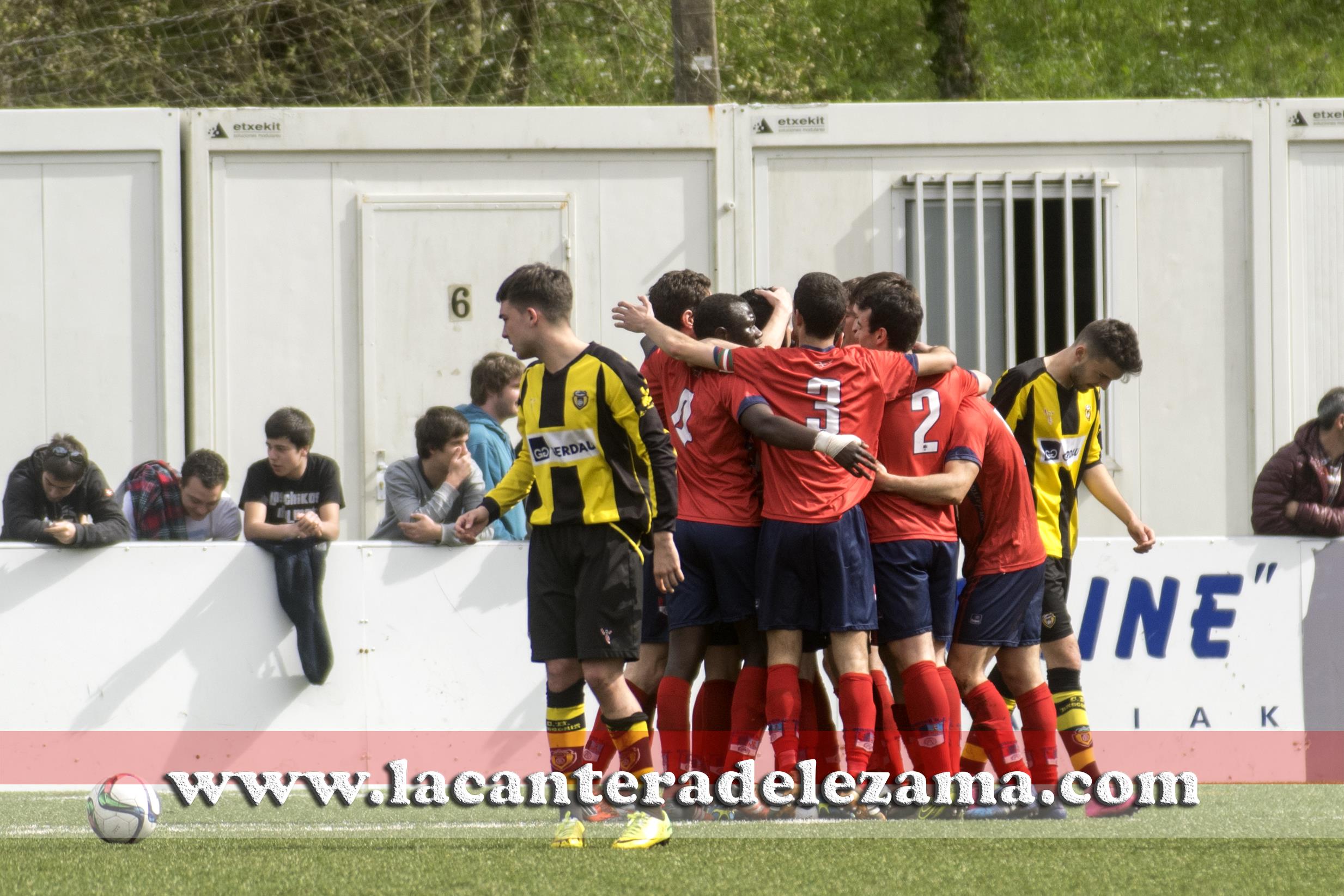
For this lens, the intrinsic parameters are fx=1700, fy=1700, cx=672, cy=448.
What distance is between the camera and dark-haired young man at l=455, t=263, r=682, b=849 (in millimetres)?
5516

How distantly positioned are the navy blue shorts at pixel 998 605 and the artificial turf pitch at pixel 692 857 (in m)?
0.69

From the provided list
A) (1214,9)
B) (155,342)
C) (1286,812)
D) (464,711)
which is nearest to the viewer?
(1286,812)

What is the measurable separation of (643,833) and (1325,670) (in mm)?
3732

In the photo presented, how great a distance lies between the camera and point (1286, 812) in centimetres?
650

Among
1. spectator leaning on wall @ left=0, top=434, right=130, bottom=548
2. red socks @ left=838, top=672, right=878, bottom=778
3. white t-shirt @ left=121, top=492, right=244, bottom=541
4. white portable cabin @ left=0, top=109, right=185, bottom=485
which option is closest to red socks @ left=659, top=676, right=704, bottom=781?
red socks @ left=838, top=672, right=878, bottom=778

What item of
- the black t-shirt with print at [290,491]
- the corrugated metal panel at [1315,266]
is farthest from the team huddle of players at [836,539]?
the corrugated metal panel at [1315,266]

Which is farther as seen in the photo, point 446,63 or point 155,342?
point 446,63

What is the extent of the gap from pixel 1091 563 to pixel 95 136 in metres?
5.80

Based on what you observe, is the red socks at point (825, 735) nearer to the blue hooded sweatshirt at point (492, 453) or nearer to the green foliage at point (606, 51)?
the blue hooded sweatshirt at point (492, 453)

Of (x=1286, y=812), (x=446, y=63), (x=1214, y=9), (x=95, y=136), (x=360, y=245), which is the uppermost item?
(x=1214, y=9)

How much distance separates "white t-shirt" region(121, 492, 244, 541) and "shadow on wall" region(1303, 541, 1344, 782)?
486cm

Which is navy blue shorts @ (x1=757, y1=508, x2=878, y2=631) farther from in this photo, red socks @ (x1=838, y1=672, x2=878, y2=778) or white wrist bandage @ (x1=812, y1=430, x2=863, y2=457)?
white wrist bandage @ (x1=812, y1=430, x2=863, y2=457)

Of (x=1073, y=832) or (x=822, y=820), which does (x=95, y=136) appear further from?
(x=1073, y=832)

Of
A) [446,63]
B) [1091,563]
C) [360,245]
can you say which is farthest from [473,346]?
[446,63]
